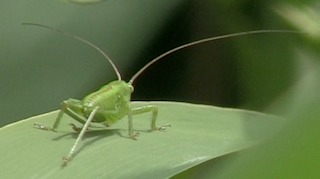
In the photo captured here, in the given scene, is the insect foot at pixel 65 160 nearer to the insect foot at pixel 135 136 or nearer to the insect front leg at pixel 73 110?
the insect foot at pixel 135 136

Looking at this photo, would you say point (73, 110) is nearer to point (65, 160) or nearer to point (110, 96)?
point (110, 96)

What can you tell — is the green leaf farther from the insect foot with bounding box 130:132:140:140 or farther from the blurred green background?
the blurred green background

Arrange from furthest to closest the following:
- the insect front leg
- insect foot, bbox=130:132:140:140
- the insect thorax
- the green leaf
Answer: the insect thorax < the insect front leg < insect foot, bbox=130:132:140:140 < the green leaf

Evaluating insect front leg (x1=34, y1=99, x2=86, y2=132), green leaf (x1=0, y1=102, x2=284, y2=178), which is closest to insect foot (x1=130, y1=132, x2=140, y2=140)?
green leaf (x1=0, y1=102, x2=284, y2=178)

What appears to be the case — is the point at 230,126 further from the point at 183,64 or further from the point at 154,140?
the point at 183,64

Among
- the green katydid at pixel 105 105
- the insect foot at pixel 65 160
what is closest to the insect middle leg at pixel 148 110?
the green katydid at pixel 105 105

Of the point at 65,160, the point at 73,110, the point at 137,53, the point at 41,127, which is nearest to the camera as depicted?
the point at 65,160

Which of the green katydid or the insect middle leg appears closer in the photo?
the insect middle leg

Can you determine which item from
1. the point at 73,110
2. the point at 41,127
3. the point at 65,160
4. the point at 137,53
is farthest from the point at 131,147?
the point at 137,53
